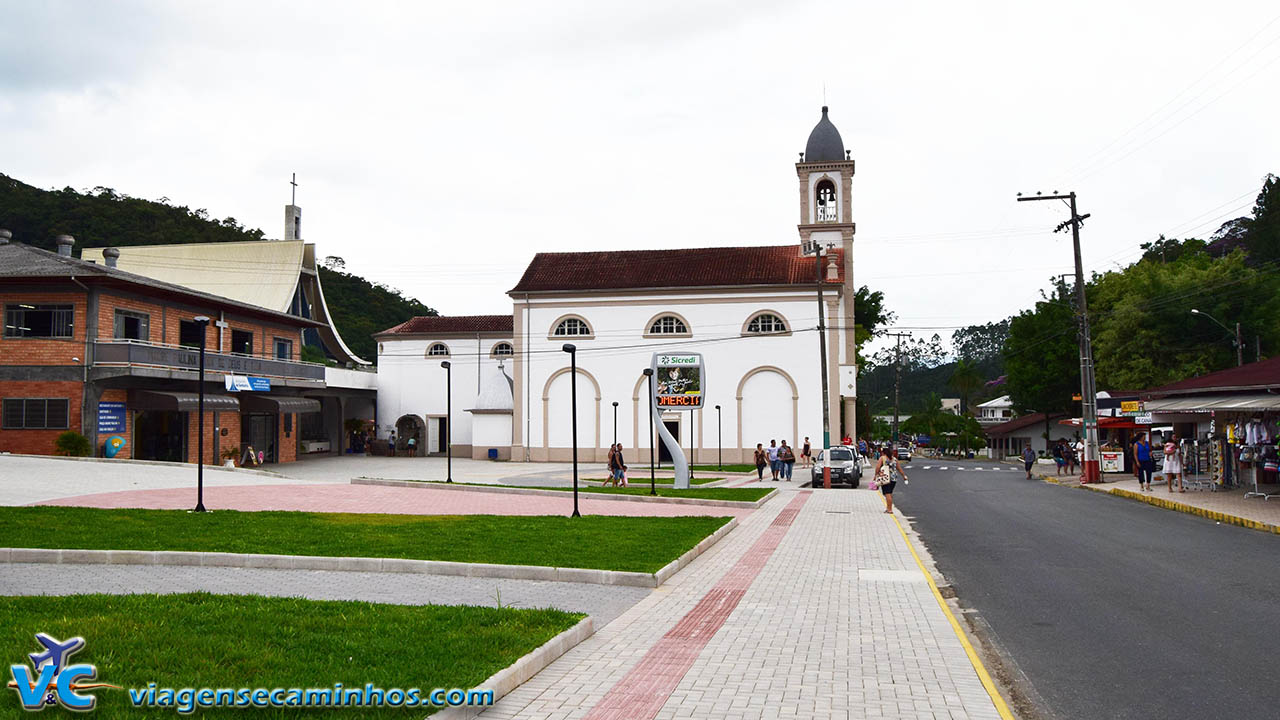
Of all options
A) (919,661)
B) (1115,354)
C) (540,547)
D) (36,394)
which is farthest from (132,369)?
(1115,354)

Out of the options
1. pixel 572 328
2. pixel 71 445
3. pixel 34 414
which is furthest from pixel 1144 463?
pixel 34 414

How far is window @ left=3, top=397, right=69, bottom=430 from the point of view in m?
28.9

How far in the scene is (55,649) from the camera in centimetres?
543

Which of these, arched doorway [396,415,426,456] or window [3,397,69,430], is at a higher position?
window [3,397,69,430]

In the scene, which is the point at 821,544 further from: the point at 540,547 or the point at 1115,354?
the point at 1115,354

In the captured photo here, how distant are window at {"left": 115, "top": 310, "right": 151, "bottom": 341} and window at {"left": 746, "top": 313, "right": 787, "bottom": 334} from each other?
26815 millimetres

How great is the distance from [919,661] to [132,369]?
96.6ft

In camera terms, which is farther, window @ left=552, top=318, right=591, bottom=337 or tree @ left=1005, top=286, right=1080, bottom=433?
tree @ left=1005, top=286, right=1080, bottom=433

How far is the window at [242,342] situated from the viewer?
37412 millimetres

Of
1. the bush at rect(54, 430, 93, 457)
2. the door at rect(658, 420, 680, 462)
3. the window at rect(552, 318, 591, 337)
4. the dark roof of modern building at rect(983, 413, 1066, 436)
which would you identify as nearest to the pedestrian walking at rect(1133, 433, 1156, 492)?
the door at rect(658, 420, 680, 462)

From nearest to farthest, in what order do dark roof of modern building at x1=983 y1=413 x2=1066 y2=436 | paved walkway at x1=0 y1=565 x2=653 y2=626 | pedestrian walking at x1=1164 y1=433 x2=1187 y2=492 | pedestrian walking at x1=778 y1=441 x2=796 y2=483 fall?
paved walkway at x1=0 y1=565 x2=653 y2=626, pedestrian walking at x1=1164 y1=433 x2=1187 y2=492, pedestrian walking at x1=778 y1=441 x2=796 y2=483, dark roof of modern building at x1=983 y1=413 x2=1066 y2=436

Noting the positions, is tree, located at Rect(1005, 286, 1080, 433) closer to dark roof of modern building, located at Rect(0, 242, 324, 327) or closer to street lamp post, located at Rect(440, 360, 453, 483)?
street lamp post, located at Rect(440, 360, 453, 483)

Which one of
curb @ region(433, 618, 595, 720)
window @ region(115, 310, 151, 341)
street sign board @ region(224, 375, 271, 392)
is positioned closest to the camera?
curb @ region(433, 618, 595, 720)

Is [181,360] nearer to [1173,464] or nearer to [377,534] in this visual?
[377,534]
